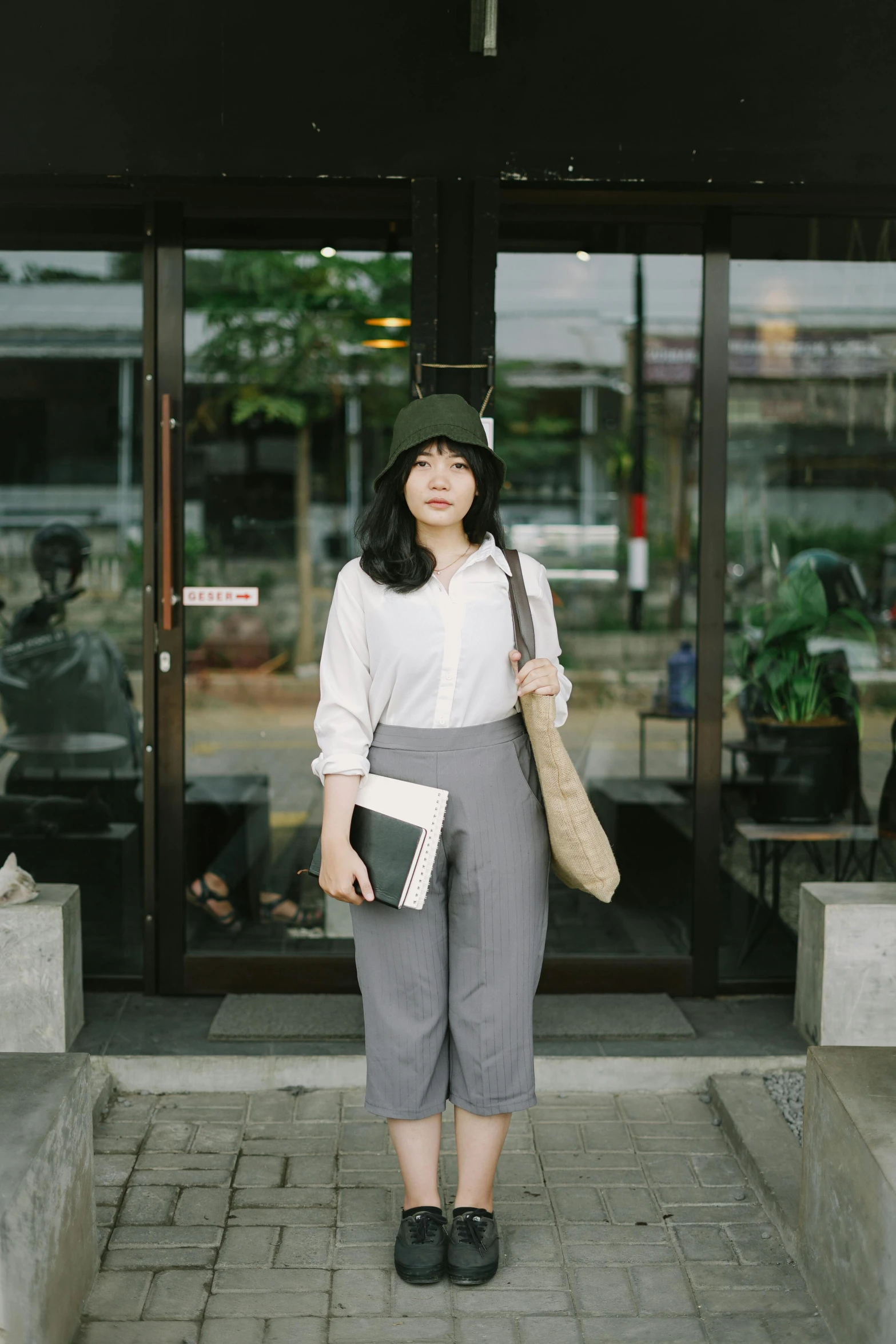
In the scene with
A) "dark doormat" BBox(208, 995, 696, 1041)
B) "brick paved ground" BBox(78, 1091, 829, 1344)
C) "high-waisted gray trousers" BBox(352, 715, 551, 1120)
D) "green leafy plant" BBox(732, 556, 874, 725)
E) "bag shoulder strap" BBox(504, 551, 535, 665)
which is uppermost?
"bag shoulder strap" BBox(504, 551, 535, 665)

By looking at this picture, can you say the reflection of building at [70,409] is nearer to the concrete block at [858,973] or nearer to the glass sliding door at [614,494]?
the glass sliding door at [614,494]

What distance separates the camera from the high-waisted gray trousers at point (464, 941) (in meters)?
2.61

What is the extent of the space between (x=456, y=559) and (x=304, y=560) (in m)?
3.46

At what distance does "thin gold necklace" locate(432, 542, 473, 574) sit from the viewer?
2660 millimetres

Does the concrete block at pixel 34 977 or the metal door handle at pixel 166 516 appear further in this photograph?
the metal door handle at pixel 166 516

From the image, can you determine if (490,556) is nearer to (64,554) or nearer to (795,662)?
(795,662)

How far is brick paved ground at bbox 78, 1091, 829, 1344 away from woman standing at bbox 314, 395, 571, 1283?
0.52 feet

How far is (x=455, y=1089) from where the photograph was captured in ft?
8.90

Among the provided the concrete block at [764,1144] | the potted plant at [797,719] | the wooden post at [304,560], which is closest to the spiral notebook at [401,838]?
the concrete block at [764,1144]

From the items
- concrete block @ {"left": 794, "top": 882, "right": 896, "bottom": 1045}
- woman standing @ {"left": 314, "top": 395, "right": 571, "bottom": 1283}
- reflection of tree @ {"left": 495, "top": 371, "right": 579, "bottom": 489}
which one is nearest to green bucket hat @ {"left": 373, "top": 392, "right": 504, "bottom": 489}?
woman standing @ {"left": 314, "top": 395, "right": 571, "bottom": 1283}

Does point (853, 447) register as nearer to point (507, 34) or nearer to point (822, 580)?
point (822, 580)

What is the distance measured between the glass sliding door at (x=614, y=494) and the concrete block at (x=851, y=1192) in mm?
2427

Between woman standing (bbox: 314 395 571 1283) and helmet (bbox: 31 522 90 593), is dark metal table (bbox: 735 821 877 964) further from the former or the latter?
helmet (bbox: 31 522 90 593)

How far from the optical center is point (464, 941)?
2662 mm
